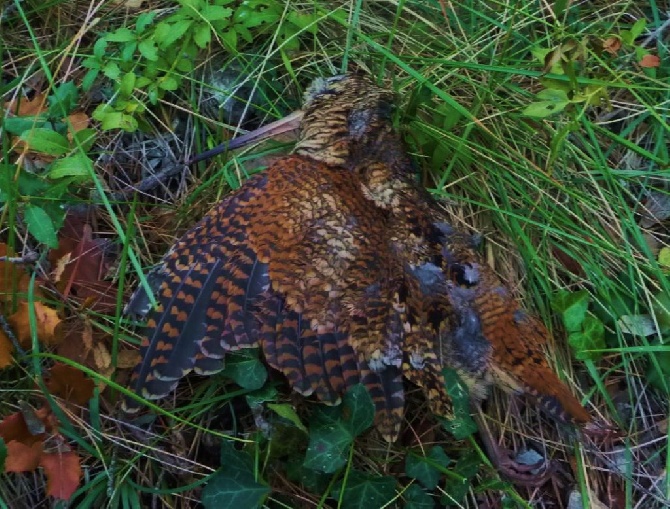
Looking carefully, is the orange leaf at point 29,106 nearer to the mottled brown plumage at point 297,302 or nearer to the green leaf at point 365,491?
the mottled brown plumage at point 297,302

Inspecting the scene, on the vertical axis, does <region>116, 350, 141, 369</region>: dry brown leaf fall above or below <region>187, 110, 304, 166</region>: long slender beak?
below

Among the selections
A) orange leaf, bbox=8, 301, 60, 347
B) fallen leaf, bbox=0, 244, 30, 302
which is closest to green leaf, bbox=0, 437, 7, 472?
orange leaf, bbox=8, 301, 60, 347

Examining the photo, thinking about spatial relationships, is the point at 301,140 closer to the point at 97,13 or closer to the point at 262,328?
the point at 262,328

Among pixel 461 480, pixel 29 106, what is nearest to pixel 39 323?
pixel 29 106

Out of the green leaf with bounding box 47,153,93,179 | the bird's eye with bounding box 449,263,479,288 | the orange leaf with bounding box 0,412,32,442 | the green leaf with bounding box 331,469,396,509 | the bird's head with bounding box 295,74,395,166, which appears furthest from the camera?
the bird's head with bounding box 295,74,395,166

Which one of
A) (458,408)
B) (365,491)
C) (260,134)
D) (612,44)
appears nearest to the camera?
(365,491)

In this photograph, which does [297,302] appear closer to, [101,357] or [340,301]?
[340,301]

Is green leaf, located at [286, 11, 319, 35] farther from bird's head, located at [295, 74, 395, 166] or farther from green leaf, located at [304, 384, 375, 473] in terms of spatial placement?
green leaf, located at [304, 384, 375, 473]
